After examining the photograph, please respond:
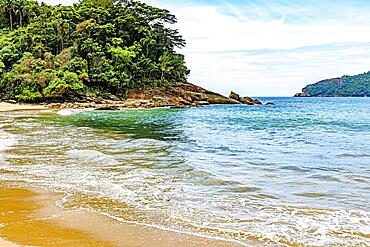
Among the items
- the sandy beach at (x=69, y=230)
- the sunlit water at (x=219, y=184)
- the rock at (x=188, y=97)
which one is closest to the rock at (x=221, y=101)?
the rock at (x=188, y=97)

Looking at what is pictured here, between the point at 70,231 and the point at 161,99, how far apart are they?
49.3m

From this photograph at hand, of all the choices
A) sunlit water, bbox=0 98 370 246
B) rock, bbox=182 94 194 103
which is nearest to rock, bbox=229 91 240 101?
rock, bbox=182 94 194 103

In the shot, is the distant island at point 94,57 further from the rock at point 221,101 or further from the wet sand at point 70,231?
the wet sand at point 70,231

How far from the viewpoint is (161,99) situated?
5419 cm

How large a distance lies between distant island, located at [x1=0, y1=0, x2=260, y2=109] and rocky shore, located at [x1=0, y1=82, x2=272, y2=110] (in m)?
0.14

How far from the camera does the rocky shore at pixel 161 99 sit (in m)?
46.6

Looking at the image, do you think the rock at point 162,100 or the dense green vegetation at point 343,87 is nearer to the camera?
the rock at point 162,100

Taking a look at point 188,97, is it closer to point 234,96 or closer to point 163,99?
point 163,99

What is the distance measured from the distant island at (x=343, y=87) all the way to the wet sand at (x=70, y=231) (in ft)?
594

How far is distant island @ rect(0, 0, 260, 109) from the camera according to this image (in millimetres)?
47094

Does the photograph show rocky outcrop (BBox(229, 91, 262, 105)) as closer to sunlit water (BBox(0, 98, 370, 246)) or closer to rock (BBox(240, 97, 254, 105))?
rock (BBox(240, 97, 254, 105))

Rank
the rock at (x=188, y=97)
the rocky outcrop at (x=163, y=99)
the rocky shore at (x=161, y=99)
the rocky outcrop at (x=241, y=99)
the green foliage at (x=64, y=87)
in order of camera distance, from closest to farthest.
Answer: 1. the green foliage at (x=64, y=87)
2. the rocky shore at (x=161, y=99)
3. the rocky outcrop at (x=163, y=99)
4. the rock at (x=188, y=97)
5. the rocky outcrop at (x=241, y=99)

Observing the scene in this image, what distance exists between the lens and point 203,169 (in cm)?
988

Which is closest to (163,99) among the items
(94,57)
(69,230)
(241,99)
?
(94,57)
